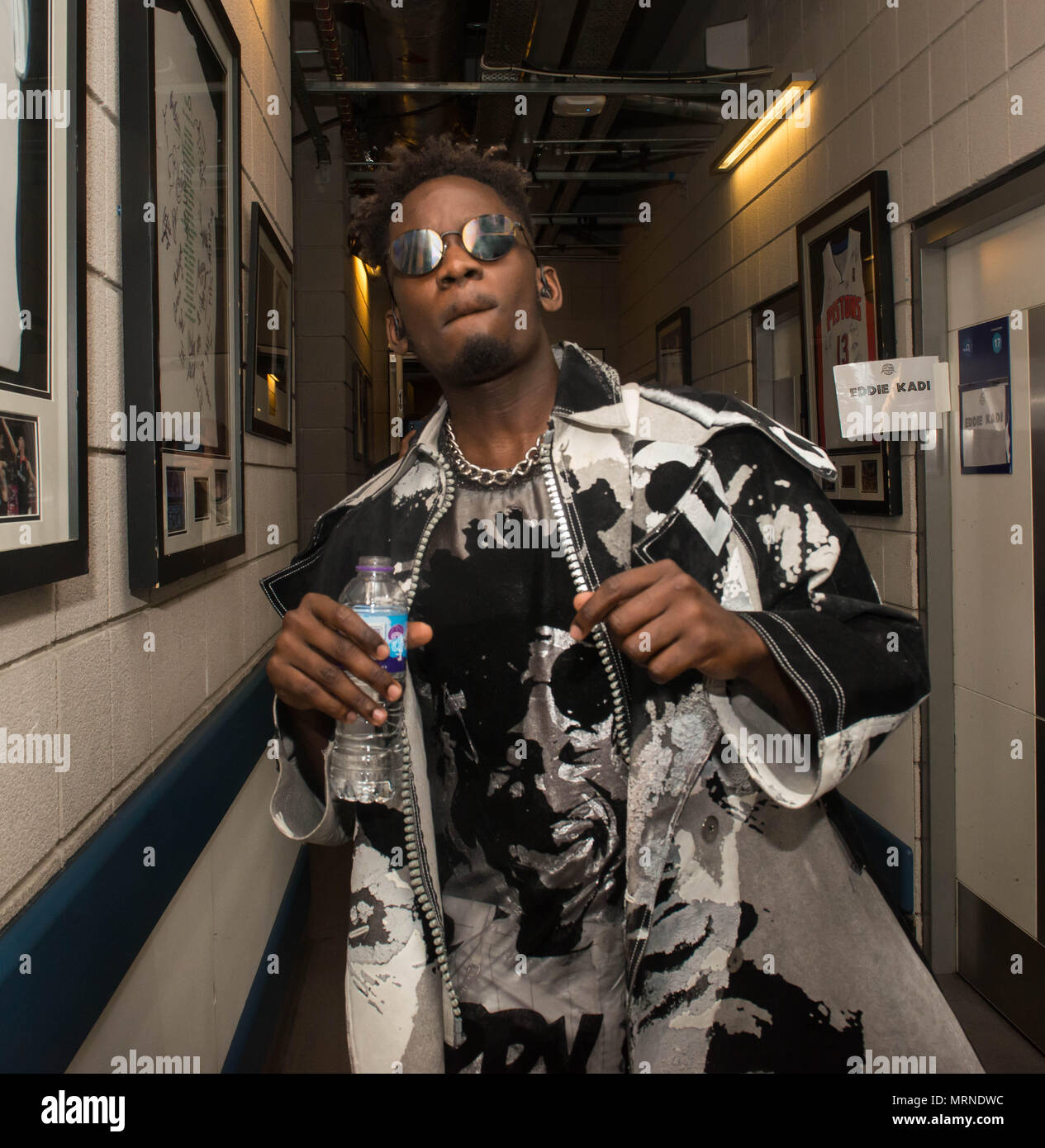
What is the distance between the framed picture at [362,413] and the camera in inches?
263

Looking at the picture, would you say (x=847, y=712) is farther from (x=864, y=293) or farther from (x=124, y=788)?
(x=864, y=293)

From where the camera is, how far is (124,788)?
4.64 ft

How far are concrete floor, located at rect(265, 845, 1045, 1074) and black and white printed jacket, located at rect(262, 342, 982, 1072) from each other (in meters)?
1.34

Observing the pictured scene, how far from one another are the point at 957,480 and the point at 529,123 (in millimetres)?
3342

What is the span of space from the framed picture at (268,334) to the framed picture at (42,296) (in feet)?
4.42

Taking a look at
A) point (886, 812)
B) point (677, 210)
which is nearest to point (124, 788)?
point (886, 812)

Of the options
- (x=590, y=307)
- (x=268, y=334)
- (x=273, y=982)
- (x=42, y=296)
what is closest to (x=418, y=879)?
(x=42, y=296)

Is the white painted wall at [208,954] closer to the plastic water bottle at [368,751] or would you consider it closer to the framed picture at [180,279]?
the plastic water bottle at [368,751]

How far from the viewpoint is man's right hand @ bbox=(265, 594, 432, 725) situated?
98 centimetres

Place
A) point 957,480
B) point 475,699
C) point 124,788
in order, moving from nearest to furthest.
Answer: point 475,699 → point 124,788 → point 957,480

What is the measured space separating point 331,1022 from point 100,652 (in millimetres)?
1886

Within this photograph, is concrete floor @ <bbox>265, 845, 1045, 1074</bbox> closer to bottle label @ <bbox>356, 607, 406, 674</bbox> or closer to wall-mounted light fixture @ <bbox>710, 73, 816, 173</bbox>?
bottle label @ <bbox>356, 607, 406, 674</bbox>

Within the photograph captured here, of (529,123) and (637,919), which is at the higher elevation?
(529,123)

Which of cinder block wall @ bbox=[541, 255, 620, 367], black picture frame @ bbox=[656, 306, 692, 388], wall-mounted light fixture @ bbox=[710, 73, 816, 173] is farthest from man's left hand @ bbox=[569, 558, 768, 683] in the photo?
cinder block wall @ bbox=[541, 255, 620, 367]
